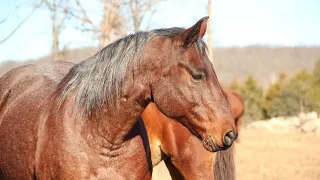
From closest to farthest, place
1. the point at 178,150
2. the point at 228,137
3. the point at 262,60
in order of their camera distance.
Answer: the point at 228,137 → the point at 178,150 → the point at 262,60

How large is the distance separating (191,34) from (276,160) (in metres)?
9.65

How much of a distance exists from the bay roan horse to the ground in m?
6.04

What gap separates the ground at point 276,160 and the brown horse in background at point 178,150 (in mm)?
4360

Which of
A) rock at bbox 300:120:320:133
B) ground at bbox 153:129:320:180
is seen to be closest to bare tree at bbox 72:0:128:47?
ground at bbox 153:129:320:180

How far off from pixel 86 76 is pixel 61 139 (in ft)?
1.35

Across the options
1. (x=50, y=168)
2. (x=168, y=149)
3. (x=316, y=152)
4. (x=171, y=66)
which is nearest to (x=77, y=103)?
Answer: (x=50, y=168)

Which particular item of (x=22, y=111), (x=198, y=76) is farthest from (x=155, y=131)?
(x=198, y=76)

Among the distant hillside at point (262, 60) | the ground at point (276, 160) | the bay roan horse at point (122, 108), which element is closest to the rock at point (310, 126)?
the ground at point (276, 160)

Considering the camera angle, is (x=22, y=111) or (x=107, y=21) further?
(x=107, y=21)

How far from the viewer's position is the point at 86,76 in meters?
3.24

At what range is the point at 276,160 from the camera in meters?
12.0

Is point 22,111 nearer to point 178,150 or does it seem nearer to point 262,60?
point 178,150

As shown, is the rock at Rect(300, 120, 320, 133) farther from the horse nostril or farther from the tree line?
the horse nostril

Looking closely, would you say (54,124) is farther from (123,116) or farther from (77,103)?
(123,116)
